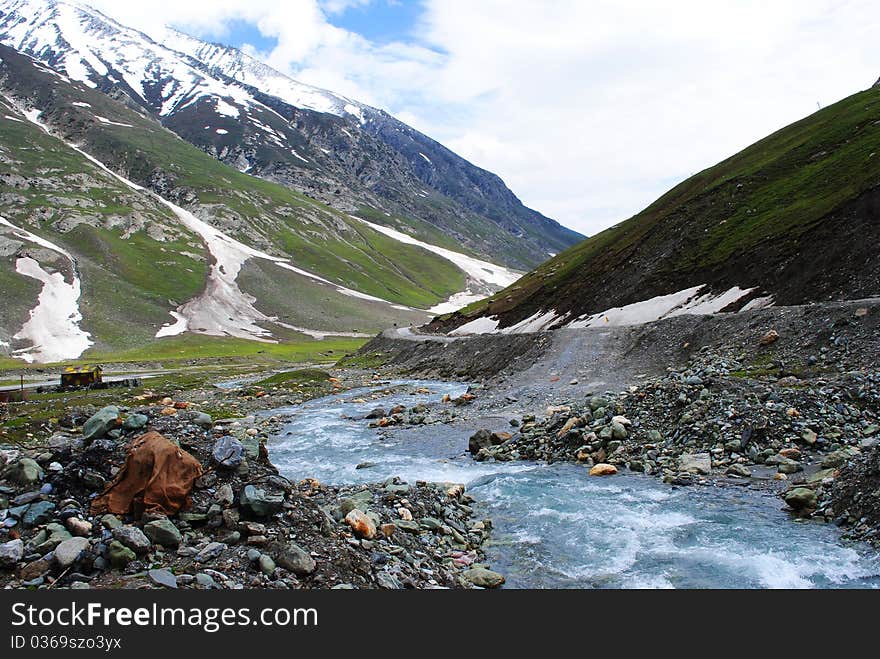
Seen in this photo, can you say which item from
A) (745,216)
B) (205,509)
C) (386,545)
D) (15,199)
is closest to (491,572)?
(386,545)

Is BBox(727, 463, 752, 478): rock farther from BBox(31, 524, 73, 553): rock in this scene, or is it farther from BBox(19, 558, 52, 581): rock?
BBox(19, 558, 52, 581): rock

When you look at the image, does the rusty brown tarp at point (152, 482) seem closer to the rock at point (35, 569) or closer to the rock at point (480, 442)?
the rock at point (35, 569)

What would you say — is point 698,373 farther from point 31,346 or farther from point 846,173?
point 31,346

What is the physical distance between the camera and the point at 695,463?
862 inches

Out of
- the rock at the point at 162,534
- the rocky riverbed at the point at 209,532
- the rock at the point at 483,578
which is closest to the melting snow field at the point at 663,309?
the rock at the point at 483,578

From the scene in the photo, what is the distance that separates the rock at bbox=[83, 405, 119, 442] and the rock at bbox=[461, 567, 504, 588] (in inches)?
Result: 404

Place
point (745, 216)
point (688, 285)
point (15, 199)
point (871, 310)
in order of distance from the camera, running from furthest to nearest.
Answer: point (15, 199)
point (745, 216)
point (688, 285)
point (871, 310)

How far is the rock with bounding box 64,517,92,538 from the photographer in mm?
11672

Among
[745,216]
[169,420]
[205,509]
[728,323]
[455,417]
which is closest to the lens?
[205,509]

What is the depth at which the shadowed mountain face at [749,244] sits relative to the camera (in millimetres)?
52000

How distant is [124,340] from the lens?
126m

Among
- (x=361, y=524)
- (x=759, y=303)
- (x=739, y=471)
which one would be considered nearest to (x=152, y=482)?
(x=361, y=524)

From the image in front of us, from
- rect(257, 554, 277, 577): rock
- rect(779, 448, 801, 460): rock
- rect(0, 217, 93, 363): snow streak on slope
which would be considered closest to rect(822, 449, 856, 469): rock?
rect(779, 448, 801, 460): rock

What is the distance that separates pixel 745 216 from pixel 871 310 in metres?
43.1
